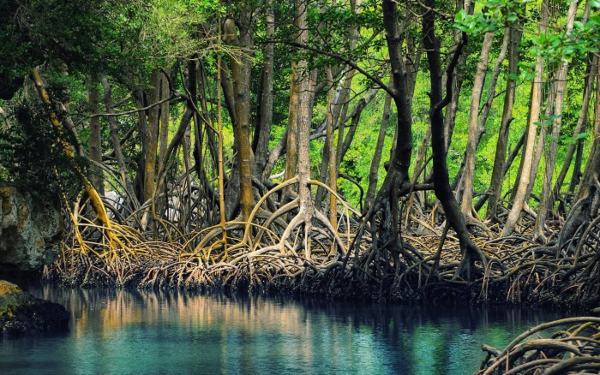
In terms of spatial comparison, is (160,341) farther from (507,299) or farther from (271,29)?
(271,29)

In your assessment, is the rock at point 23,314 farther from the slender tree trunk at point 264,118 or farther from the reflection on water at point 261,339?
the slender tree trunk at point 264,118

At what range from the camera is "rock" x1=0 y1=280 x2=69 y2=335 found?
50.4ft

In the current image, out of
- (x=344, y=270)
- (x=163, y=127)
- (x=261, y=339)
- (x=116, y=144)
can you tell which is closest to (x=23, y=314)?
(x=261, y=339)

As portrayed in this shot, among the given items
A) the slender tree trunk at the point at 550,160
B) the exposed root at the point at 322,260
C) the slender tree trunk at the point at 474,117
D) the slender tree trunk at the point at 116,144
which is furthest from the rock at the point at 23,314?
the slender tree trunk at the point at 116,144

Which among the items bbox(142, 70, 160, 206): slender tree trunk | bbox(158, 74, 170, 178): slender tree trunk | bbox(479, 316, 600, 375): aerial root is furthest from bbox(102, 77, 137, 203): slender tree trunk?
bbox(479, 316, 600, 375): aerial root

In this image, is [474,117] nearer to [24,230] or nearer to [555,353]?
[24,230]

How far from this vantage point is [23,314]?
15531 millimetres

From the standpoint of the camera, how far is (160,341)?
48.3ft

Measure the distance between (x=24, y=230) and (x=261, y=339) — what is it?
3.92 metres

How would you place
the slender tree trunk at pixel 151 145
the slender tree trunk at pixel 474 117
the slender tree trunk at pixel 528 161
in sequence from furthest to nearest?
the slender tree trunk at pixel 151 145 → the slender tree trunk at pixel 474 117 → the slender tree trunk at pixel 528 161

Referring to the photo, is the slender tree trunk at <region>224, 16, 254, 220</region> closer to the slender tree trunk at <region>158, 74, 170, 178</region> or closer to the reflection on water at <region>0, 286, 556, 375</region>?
the reflection on water at <region>0, 286, 556, 375</region>

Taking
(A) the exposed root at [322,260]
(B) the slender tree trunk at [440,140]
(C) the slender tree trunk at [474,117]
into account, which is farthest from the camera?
(C) the slender tree trunk at [474,117]

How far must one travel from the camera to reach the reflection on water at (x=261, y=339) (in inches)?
503

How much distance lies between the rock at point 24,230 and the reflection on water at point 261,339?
1114 mm
